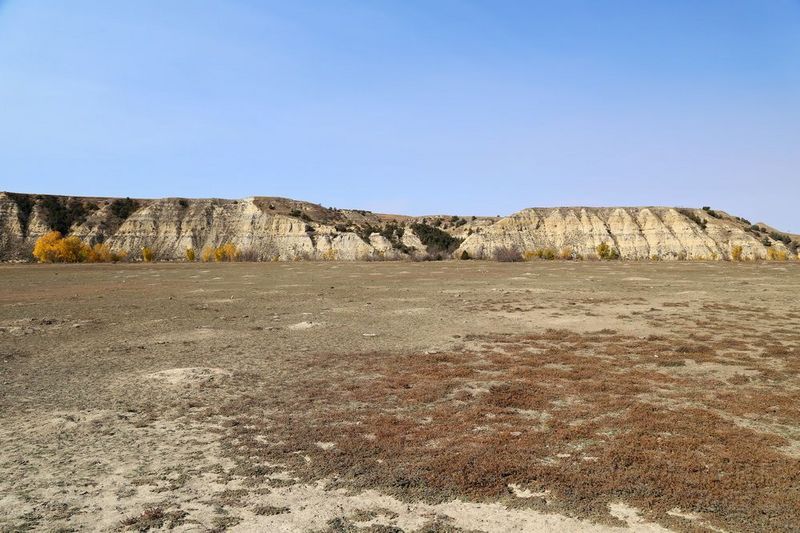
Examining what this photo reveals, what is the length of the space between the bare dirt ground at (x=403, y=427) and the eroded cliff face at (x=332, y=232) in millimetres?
71453

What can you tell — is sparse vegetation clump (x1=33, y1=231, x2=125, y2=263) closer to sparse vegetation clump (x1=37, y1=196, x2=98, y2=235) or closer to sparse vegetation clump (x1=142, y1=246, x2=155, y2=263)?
sparse vegetation clump (x1=142, y1=246, x2=155, y2=263)

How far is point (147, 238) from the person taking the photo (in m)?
95.1

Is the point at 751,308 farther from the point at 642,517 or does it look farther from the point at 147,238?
the point at 147,238

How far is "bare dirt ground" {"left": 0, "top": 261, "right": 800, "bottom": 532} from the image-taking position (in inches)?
219

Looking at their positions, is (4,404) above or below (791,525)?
below

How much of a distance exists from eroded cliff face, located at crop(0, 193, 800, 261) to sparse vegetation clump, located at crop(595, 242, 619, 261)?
124cm

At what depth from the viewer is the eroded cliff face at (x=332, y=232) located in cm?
8869

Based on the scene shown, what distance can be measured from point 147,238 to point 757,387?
9903 centimetres

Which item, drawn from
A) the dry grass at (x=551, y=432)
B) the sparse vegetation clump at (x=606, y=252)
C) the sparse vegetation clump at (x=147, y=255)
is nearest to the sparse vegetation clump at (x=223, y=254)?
the sparse vegetation clump at (x=147, y=255)

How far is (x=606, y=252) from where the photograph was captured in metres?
88.0

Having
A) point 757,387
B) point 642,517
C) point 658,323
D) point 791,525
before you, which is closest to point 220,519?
point 642,517

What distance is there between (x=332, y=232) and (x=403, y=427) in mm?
92943

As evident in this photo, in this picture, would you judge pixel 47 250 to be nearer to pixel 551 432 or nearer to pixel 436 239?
pixel 436 239

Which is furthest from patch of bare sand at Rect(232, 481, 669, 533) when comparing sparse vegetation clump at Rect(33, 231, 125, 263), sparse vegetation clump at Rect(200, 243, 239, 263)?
sparse vegetation clump at Rect(33, 231, 125, 263)
